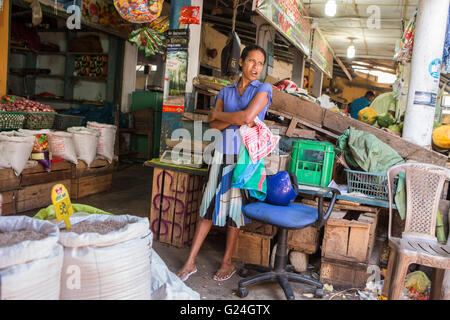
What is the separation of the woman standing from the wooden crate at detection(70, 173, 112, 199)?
118 inches

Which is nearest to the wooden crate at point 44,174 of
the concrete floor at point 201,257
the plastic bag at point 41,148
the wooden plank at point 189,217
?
the plastic bag at point 41,148

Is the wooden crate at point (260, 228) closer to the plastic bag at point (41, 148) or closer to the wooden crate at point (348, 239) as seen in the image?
the wooden crate at point (348, 239)

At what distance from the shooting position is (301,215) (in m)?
2.99

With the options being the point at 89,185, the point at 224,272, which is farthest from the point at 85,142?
the point at 224,272

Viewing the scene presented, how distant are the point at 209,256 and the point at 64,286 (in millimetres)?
2129

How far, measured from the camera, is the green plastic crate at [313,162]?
3.63m

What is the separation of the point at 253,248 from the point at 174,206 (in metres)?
0.96

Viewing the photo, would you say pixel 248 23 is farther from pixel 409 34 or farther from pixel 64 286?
pixel 64 286

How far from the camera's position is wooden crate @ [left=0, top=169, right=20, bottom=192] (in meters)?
4.45

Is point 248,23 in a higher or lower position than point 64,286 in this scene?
higher

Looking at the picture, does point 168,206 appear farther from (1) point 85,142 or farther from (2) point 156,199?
(1) point 85,142

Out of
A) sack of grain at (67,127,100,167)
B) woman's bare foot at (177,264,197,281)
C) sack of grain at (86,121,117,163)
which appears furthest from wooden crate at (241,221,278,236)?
sack of grain at (86,121,117,163)
